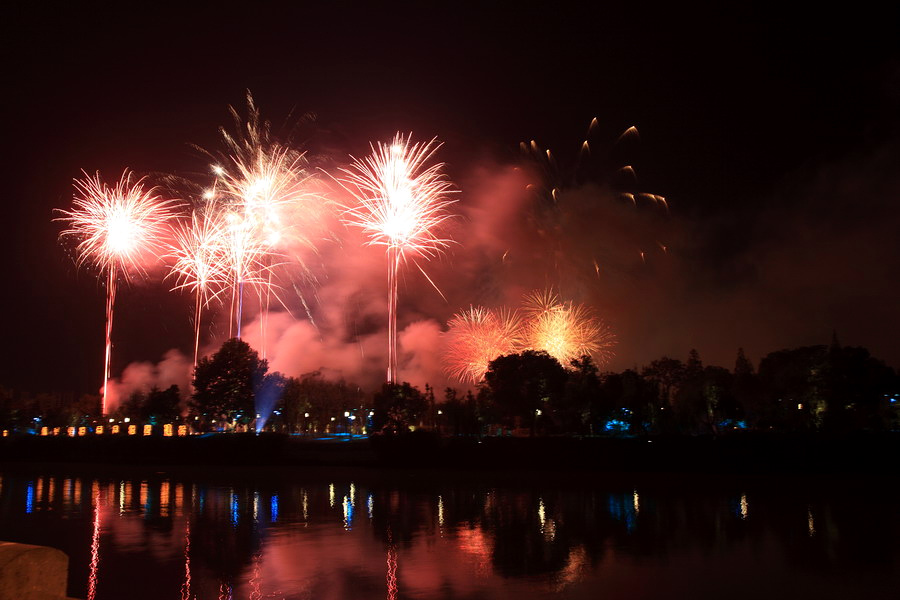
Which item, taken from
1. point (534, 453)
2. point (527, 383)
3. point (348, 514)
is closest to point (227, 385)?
point (527, 383)

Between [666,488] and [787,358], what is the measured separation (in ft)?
131

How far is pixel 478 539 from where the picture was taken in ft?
46.5

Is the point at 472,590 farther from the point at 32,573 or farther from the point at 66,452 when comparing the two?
the point at 66,452

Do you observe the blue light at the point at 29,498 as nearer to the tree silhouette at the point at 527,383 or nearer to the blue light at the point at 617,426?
the tree silhouette at the point at 527,383

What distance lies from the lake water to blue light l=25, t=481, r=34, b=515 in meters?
0.09

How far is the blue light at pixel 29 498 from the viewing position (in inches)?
802

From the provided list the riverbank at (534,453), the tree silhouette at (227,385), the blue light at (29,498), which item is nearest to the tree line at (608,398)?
the tree silhouette at (227,385)

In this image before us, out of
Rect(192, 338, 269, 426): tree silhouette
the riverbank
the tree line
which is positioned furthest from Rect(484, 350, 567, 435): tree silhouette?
Rect(192, 338, 269, 426): tree silhouette

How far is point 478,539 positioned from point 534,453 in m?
17.3

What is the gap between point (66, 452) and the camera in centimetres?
4272

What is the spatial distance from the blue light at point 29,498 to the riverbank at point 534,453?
31.5 ft

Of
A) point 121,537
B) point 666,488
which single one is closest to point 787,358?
point 666,488

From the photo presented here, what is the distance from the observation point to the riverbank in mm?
27391

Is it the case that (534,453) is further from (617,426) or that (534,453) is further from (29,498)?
(617,426)
